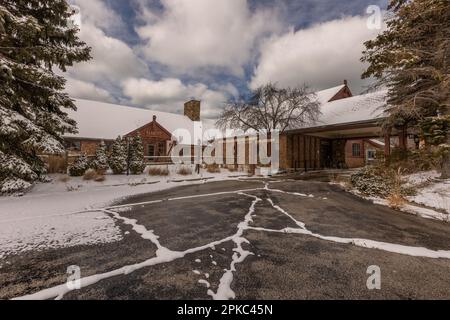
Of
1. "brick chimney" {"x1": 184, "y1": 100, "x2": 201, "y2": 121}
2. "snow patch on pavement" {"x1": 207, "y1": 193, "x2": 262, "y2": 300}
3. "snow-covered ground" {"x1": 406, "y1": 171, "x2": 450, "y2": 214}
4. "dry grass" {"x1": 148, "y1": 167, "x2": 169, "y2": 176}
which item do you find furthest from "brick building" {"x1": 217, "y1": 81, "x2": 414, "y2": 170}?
"brick chimney" {"x1": 184, "y1": 100, "x2": 201, "y2": 121}

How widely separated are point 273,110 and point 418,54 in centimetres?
1078

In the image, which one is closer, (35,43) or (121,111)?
(35,43)

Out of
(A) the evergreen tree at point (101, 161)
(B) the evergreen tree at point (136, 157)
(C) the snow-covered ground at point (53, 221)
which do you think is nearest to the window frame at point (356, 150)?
(B) the evergreen tree at point (136, 157)

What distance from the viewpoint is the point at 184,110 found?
3550cm

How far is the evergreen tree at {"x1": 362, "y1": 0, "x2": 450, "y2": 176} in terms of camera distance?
745 centimetres

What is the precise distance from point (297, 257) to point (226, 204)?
3567 mm

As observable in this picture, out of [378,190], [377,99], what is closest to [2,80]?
[378,190]

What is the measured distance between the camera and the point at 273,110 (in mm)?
18500

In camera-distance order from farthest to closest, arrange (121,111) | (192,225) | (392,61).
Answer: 1. (121,111)
2. (392,61)
3. (192,225)

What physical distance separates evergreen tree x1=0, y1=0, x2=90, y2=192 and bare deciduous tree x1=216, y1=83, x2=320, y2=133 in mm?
13121

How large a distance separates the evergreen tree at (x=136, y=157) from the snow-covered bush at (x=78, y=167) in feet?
8.17

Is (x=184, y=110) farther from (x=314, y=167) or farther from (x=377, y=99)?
(x=377, y=99)

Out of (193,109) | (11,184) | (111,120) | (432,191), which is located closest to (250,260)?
(432,191)

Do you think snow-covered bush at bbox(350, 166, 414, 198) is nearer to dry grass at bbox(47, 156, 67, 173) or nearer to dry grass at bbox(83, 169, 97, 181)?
dry grass at bbox(83, 169, 97, 181)
